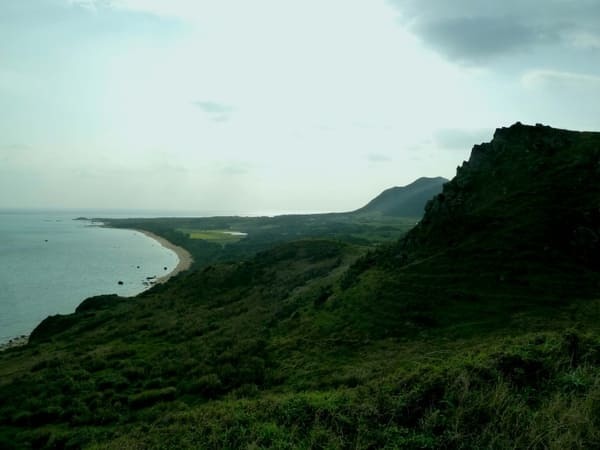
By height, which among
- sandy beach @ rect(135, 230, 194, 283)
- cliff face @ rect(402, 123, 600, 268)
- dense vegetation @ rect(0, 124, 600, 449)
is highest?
cliff face @ rect(402, 123, 600, 268)

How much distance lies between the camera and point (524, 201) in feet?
105

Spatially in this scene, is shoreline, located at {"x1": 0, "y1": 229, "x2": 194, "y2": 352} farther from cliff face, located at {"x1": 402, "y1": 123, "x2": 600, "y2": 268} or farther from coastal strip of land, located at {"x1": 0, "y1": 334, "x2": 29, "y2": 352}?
A: cliff face, located at {"x1": 402, "y1": 123, "x2": 600, "y2": 268}

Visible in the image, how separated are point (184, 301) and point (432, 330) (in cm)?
3940

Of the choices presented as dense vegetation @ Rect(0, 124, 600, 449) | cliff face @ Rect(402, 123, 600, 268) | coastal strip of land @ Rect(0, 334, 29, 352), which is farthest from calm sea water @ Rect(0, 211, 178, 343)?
cliff face @ Rect(402, 123, 600, 268)

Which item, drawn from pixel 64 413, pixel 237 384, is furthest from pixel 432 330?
pixel 64 413

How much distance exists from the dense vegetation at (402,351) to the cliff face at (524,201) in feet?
0.45

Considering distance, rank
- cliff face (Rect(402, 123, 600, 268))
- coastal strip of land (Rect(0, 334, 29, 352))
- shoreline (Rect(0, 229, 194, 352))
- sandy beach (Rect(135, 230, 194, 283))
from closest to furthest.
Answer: cliff face (Rect(402, 123, 600, 268)) < coastal strip of land (Rect(0, 334, 29, 352)) < shoreline (Rect(0, 229, 194, 352)) < sandy beach (Rect(135, 230, 194, 283))

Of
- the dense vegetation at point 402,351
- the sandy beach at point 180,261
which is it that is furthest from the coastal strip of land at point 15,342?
the sandy beach at point 180,261

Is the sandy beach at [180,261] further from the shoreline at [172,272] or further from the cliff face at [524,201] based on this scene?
the cliff face at [524,201]

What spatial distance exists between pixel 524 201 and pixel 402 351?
64.4ft

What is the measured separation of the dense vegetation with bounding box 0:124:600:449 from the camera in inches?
348

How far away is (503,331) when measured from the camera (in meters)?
19.6

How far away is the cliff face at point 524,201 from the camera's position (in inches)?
1093

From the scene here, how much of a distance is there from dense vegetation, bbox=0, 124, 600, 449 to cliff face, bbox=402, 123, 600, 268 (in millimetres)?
137
